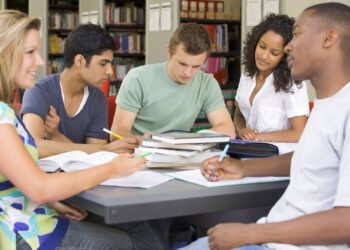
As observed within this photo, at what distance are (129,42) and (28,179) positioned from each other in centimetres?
639

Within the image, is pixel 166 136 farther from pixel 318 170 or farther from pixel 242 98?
pixel 242 98

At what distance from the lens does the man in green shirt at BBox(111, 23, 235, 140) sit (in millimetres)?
2924

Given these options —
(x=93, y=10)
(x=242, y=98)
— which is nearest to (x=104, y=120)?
(x=242, y=98)

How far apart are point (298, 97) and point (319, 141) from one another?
1.58 metres

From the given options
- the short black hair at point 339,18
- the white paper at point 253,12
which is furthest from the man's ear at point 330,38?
the white paper at point 253,12

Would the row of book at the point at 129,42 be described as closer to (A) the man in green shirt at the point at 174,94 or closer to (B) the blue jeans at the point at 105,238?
(A) the man in green shirt at the point at 174,94

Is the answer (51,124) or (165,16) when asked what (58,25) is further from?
(51,124)

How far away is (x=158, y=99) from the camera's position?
3008 millimetres

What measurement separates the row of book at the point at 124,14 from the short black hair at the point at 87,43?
4.88 metres

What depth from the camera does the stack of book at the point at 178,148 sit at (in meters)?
2.01

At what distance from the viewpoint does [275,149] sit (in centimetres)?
217

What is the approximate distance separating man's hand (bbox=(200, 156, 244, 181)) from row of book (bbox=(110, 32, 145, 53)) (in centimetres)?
602

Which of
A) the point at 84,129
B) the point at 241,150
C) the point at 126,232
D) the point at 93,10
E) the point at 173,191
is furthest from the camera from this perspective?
the point at 93,10

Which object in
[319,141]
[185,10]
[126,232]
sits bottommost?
[126,232]
